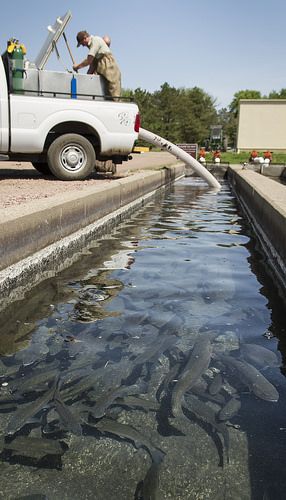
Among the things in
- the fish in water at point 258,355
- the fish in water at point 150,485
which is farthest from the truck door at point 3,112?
the fish in water at point 150,485

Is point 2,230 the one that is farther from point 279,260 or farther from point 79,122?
point 79,122

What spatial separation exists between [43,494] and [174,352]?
150cm

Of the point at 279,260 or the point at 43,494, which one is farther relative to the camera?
the point at 279,260

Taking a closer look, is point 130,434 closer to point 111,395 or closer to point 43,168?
point 111,395

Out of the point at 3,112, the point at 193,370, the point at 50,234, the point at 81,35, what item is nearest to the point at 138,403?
the point at 193,370

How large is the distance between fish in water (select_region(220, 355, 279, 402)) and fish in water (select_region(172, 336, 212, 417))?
141mm

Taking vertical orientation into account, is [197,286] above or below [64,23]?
below

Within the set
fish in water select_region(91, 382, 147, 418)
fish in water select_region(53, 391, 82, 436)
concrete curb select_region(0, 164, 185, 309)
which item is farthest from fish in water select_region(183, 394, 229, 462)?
concrete curb select_region(0, 164, 185, 309)

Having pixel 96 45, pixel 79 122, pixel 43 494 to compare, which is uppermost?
pixel 96 45

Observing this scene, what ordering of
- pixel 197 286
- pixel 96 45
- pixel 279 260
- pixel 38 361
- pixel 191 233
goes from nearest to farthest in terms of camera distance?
1. pixel 38 361
2. pixel 197 286
3. pixel 279 260
4. pixel 191 233
5. pixel 96 45

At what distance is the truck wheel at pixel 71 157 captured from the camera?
10008 mm

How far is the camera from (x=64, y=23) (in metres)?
11.7

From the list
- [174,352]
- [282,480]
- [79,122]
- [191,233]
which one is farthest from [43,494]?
[79,122]

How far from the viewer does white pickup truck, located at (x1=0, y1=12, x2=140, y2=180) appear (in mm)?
9508
